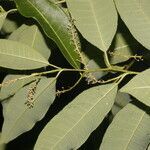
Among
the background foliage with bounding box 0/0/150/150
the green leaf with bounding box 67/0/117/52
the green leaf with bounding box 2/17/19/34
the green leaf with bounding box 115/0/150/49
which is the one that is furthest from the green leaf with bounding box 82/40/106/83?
the green leaf with bounding box 2/17/19/34

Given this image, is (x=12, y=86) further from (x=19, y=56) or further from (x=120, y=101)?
(x=120, y=101)

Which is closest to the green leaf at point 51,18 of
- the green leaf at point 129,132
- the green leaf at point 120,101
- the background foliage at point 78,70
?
the background foliage at point 78,70

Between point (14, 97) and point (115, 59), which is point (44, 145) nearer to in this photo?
point (14, 97)

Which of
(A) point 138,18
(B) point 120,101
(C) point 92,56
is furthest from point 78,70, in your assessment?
(B) point 120,101

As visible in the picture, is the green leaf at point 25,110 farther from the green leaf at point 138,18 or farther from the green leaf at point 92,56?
the green leaf at point 138,18

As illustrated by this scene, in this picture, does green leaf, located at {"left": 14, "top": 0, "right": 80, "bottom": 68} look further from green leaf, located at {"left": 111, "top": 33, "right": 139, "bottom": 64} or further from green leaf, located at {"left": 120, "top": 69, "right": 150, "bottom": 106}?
green leaf, located at {"left": 120, "top": 69, "right": 150, "bottom": 106}

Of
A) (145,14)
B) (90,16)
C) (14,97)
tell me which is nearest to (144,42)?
(145,14)
